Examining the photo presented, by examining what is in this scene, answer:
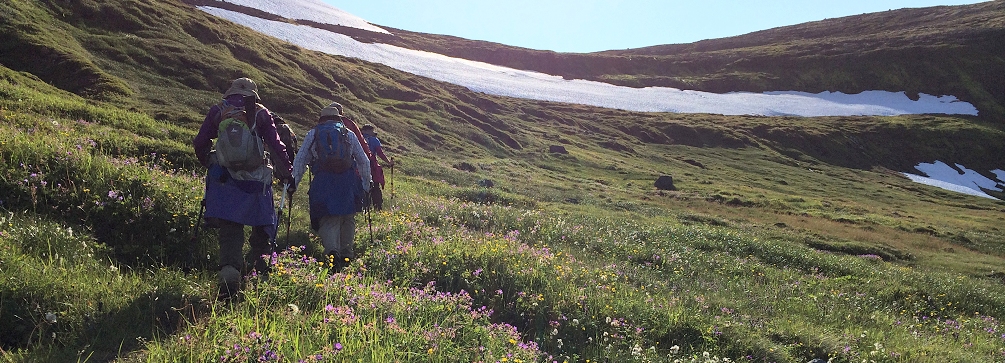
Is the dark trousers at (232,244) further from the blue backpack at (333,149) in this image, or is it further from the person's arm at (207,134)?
the blue backpack at (333,149)

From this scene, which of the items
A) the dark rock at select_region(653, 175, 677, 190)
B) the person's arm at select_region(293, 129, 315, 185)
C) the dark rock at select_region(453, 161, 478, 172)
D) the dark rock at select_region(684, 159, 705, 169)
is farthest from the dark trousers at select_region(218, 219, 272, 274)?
the dark rock at select_region(684, 159, 705, 169)

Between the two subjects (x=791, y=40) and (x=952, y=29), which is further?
(x=791, y=40)

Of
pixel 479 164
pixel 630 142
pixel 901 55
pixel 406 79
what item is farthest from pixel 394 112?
pixel 901 55

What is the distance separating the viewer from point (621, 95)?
113312 mm

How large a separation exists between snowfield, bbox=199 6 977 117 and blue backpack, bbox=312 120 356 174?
268 feet

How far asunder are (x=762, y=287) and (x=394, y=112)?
4287 centimetres

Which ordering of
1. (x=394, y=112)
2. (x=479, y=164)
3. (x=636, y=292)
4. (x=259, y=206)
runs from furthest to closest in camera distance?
1. (x=394, y=112)
2. (x=479, y=164)
3. (x=636, y=292)
4. (x=259, y=206)

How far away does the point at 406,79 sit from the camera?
226 ft

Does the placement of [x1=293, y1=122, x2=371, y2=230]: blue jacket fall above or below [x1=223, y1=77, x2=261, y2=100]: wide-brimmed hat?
below

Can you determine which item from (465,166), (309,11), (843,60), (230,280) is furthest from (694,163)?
(309,11)

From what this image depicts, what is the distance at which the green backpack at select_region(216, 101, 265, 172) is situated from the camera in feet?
19.0

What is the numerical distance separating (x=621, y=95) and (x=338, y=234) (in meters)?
111

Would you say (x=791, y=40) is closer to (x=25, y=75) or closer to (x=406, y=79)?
(x=406, y=79)

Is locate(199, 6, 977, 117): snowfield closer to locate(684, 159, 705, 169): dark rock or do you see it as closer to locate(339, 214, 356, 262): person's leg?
locate(684, 159, 705, 169): dark rock
